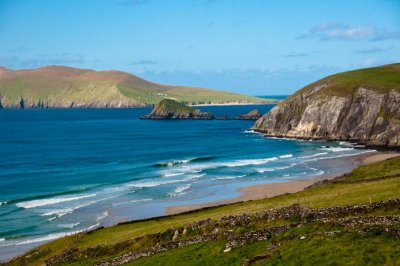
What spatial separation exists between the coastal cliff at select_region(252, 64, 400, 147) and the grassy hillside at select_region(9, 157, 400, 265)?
114 metres

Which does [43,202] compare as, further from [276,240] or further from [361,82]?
[361,82]

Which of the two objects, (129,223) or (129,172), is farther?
(129,172)

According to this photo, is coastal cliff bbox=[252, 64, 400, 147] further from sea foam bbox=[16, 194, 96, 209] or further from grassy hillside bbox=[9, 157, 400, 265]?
grassy hillside bbox=[9, 157, 400, 265]

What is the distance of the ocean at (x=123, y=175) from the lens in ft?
237

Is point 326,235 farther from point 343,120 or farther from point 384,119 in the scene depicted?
point 343,120

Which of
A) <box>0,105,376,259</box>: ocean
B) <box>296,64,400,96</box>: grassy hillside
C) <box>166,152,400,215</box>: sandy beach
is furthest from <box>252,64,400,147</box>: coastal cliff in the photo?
<box>166,152,400,215</box>: sandy beach

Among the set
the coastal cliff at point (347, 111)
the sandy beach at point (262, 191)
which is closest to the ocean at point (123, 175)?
the sandy beach at point (262, 191)

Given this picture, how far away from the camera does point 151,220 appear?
61.7 metres

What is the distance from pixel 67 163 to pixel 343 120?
3779 inches

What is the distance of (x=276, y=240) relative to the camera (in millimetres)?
31125

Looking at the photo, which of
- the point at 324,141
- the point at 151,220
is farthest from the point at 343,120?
the point at 151,220

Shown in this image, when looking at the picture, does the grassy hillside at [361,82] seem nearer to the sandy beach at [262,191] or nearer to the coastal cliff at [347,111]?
the coastal cliff at [347,111]

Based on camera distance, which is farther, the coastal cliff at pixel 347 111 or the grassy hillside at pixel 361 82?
the grassy hillside at pixel 361 82

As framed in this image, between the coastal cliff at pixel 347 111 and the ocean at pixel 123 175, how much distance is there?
1051 cm
